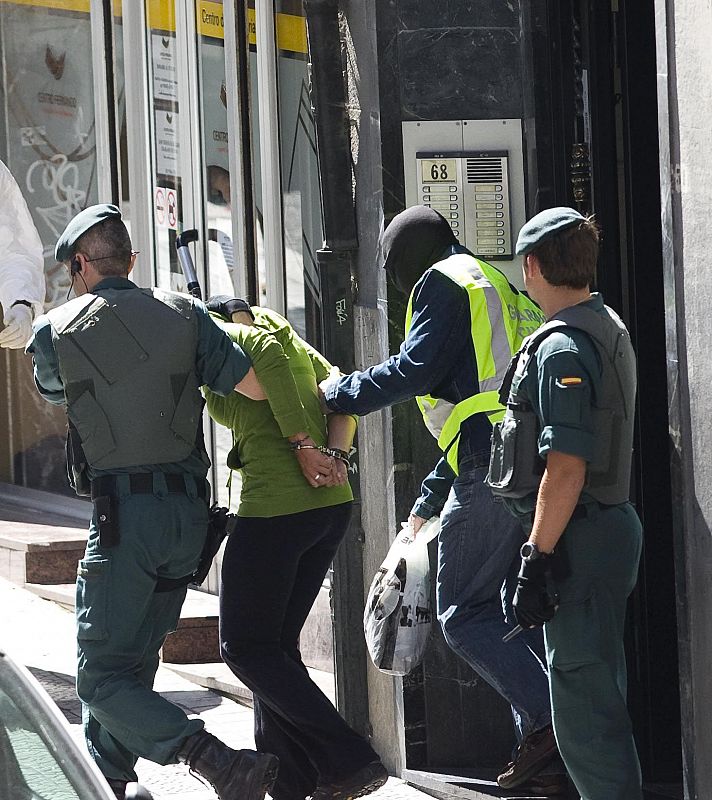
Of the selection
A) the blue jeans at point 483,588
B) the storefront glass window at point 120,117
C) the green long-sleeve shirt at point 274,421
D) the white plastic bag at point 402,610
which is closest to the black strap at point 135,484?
the green long-sleeve shirt at point 274,421

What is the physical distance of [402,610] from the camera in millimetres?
5191

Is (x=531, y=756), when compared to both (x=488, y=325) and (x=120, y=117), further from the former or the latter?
(x=120, y=117)

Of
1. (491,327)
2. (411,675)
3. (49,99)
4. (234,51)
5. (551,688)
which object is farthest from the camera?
(49,99)

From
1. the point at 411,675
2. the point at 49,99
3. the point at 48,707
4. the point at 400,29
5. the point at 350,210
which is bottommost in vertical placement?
the point at 411,675

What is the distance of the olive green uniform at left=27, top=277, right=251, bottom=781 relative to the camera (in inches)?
196

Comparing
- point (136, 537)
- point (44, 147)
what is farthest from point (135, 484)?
point (44, 147)

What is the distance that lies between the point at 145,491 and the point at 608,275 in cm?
194

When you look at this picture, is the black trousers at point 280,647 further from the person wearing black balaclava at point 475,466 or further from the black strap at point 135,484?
the person wearing black balaclava at point 475,466

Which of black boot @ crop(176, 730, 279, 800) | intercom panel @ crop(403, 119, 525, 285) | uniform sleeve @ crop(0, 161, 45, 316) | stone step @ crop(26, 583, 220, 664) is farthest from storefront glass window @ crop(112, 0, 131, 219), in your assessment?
black boot @ crop(176, 730, 279, 800)

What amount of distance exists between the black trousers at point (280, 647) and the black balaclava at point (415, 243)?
2.76ft

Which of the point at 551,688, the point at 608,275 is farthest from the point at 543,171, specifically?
the point at 551,688

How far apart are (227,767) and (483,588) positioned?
96 centimetres

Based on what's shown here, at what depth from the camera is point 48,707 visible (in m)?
3.07

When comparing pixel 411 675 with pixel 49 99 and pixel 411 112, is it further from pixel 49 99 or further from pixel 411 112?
pixel 49 99
